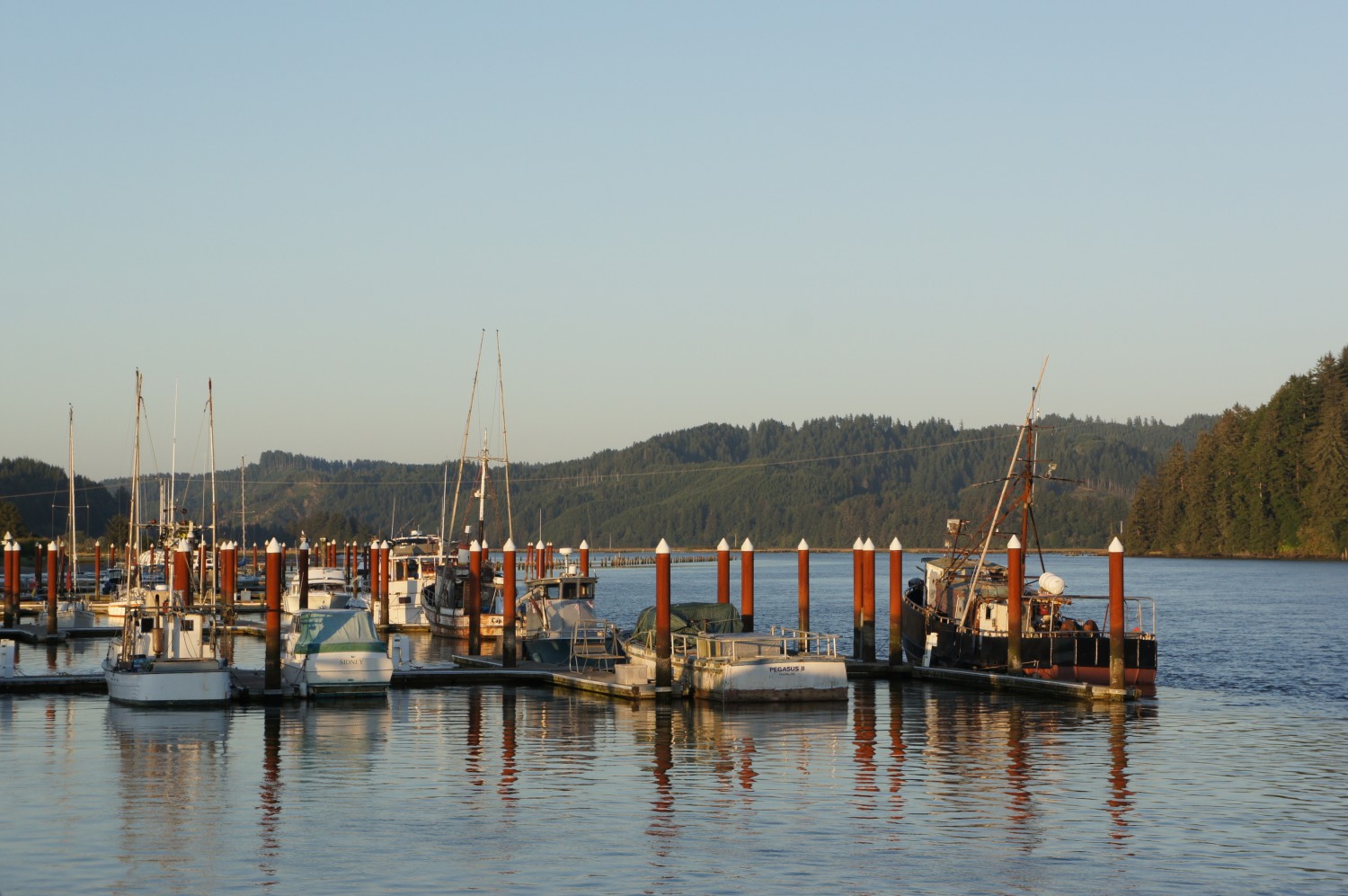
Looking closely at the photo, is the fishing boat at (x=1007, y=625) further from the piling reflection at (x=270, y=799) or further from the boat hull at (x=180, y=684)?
the boat hull at (x=180, y=684)

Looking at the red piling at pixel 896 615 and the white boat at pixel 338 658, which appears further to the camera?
the red piling at pixel 896 615

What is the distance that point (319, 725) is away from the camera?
1551 inches

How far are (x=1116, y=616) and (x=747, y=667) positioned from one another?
378 inches

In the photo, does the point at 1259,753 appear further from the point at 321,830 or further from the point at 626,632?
the point at 626,632

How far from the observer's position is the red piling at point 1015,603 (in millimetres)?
45312

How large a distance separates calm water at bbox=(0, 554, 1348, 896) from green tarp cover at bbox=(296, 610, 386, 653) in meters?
1.76

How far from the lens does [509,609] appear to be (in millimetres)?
55281

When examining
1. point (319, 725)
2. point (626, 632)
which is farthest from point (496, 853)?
point (626, 632)

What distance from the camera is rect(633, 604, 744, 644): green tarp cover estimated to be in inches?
1806

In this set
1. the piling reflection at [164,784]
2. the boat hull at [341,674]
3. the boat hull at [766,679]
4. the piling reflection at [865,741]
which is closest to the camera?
the piling reflection at [164,784]

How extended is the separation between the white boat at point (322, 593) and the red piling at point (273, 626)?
15558 millimetres

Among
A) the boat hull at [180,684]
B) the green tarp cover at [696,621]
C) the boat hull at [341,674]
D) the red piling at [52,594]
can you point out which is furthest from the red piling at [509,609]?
the red piling at [52,594]

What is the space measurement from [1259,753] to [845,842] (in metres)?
15.1

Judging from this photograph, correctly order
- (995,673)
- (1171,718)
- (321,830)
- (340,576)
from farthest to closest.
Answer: (340,576) < (995,673) < (1171,718) < (321,830)
